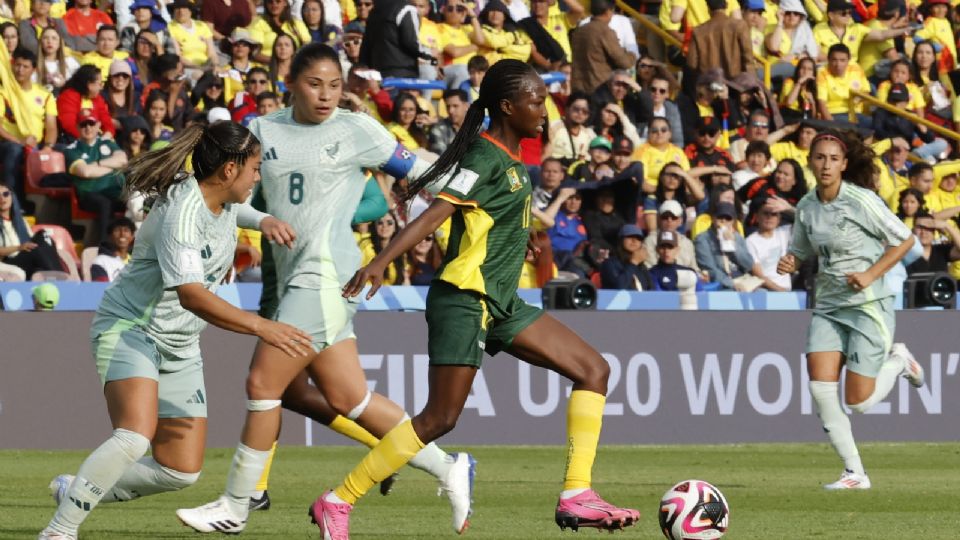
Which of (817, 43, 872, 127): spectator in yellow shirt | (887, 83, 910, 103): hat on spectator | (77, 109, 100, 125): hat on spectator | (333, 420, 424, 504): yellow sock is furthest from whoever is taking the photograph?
(887, 83, 910, 103): hat on spectator

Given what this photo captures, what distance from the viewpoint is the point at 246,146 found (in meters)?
7.25

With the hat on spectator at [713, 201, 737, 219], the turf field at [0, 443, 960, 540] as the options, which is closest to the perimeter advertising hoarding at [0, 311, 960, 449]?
the turf field at [0, 443, 960, 540]

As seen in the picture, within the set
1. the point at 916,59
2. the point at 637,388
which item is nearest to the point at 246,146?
the point at 637,388

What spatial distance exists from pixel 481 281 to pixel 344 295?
0.60m

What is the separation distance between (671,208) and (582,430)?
9.41 m

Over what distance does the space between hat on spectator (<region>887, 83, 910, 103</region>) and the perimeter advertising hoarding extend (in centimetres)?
686

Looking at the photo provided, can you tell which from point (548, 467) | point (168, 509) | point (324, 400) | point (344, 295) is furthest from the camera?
point (548, 467)

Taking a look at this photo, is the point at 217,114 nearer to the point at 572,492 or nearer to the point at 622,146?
the point at 622,146

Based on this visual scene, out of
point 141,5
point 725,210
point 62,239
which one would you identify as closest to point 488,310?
point 62,239

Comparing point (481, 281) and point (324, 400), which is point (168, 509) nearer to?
point (324, 400)

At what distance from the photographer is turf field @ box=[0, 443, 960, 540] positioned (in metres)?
8.51

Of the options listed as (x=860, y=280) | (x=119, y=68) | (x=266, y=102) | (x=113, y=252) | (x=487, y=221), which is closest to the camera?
(x=487, y=221)

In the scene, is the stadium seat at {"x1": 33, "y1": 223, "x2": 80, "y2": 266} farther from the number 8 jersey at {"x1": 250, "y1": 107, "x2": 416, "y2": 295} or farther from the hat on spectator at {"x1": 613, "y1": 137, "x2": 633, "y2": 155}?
the number 8 jersey at {"x1": 250, "y1": 107, "x2": 416, "y2": 295}

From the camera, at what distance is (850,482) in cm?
1094
